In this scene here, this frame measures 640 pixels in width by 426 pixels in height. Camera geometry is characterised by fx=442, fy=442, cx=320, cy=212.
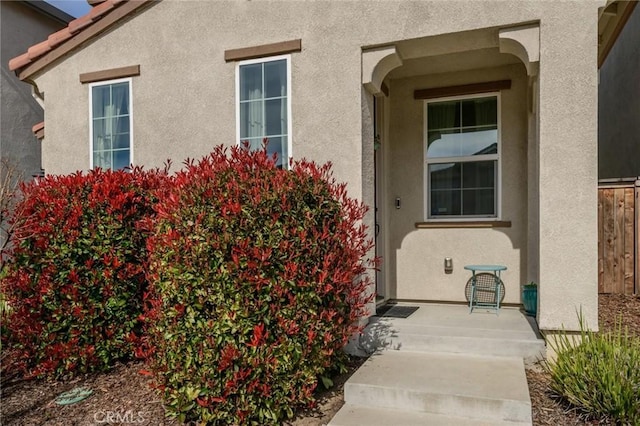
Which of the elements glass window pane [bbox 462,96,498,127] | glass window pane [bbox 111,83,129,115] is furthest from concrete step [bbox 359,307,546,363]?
glass window pane [bbox 111,83,129,115]

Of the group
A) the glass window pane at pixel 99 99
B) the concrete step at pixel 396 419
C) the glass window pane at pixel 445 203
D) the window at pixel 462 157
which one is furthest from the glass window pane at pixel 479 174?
the glass window pane at pixel 99 99

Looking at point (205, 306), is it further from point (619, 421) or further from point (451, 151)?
point (451, 151)

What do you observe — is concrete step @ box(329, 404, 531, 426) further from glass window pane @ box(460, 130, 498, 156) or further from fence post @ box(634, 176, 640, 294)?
fence post @ box(634, 176, 640, 294)

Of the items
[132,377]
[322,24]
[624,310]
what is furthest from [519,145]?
[132,377]

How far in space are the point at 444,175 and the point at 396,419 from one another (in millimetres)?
4023

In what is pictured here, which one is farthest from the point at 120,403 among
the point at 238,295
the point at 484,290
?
the point at 484,290

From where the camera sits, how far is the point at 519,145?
6406 millimetres

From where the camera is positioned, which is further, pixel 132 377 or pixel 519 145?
pixel 519 145

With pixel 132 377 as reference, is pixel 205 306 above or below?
above

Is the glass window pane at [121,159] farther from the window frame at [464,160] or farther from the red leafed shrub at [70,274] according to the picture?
the window frame at [464,160]

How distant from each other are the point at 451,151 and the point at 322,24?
9.14 feet

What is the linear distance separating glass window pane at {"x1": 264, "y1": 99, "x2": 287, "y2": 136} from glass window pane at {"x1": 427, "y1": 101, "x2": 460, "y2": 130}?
2478 mm

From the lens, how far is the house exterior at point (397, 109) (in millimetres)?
4543

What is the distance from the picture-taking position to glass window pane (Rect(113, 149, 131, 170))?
676 centimetres
